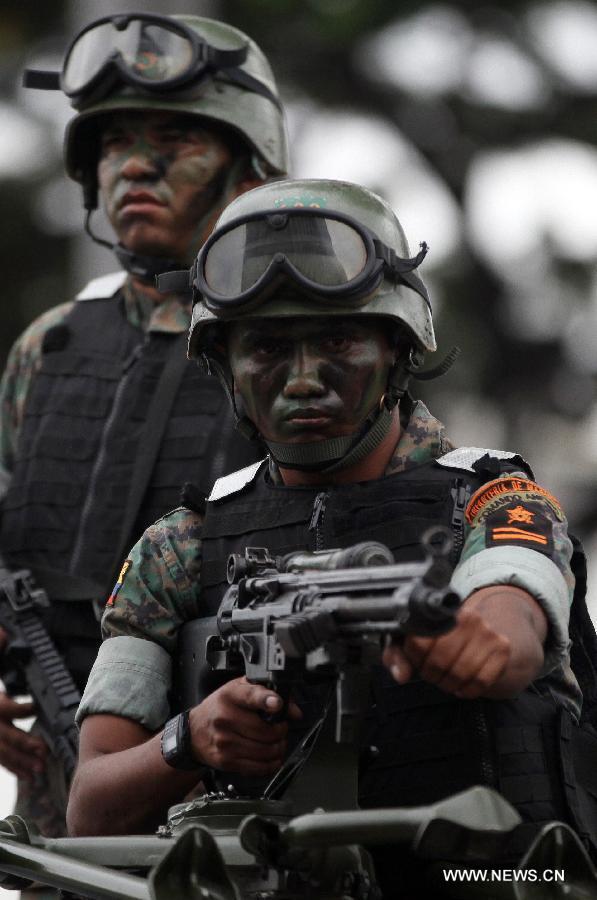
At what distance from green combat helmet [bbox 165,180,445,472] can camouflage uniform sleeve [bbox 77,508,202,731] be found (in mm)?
354

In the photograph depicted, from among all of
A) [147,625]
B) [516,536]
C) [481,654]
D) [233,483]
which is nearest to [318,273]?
[233,483]

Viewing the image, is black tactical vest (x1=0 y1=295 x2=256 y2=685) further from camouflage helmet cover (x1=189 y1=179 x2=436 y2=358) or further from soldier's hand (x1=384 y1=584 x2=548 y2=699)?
soldier's hand (x1=384 y1=584 x2=548 y2=699)

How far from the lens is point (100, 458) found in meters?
7.67

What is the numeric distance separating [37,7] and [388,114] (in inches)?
132

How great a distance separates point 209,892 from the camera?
4.76 metres

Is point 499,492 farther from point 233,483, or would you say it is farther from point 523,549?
point 233,483

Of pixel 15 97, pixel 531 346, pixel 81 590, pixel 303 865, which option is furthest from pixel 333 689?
pixel 15 97

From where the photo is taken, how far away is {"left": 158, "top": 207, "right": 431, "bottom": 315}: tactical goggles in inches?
221

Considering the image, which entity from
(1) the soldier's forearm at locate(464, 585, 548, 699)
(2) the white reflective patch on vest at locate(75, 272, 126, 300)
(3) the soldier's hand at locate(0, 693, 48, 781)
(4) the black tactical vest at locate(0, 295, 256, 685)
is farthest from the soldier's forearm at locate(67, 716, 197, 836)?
(2) the white reflective patch on vest at locate(75, 272, 126, 300)

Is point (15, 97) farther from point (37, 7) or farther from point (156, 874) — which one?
point (156, 874)

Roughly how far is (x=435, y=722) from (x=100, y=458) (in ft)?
8.24

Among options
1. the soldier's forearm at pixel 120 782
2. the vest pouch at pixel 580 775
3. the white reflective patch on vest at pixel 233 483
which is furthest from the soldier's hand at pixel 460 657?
the white reflective patch on vest at pixel 233 483

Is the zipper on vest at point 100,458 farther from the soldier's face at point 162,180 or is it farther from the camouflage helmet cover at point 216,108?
the camouflage helmet cover at point 216,108

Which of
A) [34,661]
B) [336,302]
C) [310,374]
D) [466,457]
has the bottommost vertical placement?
[34,661]
